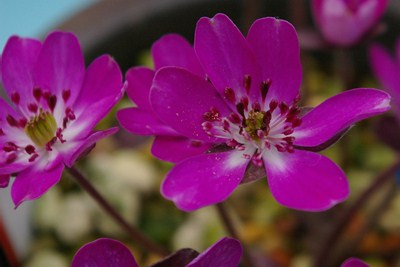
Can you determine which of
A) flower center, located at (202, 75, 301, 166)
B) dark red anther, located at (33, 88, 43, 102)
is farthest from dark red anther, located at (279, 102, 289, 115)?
dark red anther, located at (33, 88, 43, 102)

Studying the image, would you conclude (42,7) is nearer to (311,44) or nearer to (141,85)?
(311,44)

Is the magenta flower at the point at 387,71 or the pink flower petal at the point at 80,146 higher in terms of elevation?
the pink flower petal at the point at 80,146

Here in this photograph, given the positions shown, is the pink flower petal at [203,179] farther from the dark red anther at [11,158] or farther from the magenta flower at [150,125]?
the dark red anther at [11,158]

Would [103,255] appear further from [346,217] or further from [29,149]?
[346,217]

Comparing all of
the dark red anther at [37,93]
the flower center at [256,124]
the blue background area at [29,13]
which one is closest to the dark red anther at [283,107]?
the flower center at [256,124]

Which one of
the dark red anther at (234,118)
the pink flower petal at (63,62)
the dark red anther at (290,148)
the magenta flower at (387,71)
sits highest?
the pink flower petal at (63,62)

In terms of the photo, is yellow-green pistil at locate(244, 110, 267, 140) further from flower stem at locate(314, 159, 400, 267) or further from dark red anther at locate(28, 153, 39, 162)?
flower stem at locate(314, 159, 400, 267)

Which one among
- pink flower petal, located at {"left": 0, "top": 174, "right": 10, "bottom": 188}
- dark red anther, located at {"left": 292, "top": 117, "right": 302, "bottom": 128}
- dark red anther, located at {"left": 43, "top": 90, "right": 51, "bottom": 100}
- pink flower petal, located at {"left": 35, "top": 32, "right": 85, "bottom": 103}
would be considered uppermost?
pink flower petal, located at {"left": 35, "top": 32, "right": 85, "bottom": 103}
